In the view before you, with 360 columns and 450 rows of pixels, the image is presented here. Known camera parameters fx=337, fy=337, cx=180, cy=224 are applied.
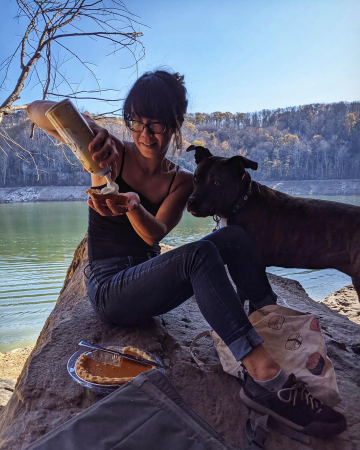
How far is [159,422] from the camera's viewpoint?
0.92 meters

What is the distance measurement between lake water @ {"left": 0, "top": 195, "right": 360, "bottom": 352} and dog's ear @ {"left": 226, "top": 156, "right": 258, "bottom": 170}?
1.82ft

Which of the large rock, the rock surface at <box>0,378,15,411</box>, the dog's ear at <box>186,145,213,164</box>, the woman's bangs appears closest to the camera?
the large rock

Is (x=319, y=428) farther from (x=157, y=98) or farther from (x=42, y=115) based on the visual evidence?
(x=42, y=115)

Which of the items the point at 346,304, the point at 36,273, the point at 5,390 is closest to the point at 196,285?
the point at 5,390

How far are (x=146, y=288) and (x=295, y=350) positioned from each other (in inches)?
26.9

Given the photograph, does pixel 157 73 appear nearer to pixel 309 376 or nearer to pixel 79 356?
pixel 79 356

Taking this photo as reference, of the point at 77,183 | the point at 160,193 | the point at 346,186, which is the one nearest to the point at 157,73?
the point at 160,193

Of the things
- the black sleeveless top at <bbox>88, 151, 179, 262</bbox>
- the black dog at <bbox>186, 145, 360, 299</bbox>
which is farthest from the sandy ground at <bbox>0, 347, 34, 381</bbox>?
the black dog at <bbox>186, 145, 360, 299</bbox>

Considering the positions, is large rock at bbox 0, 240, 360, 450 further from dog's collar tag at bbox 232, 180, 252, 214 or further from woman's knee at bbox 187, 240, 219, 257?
dog's collar tag at bbox 232, 180, 252, 214

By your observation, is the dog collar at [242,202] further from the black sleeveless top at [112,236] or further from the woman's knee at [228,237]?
the black sleeveless top at [112,236]

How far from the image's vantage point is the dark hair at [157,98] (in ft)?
5.10

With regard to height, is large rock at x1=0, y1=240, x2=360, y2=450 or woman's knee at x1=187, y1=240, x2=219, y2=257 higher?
woman's knee at x1=187, y1=240, x2=219, y2=257

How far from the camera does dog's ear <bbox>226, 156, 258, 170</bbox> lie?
6.59 ft

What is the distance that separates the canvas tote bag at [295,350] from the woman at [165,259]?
9 centimetres
